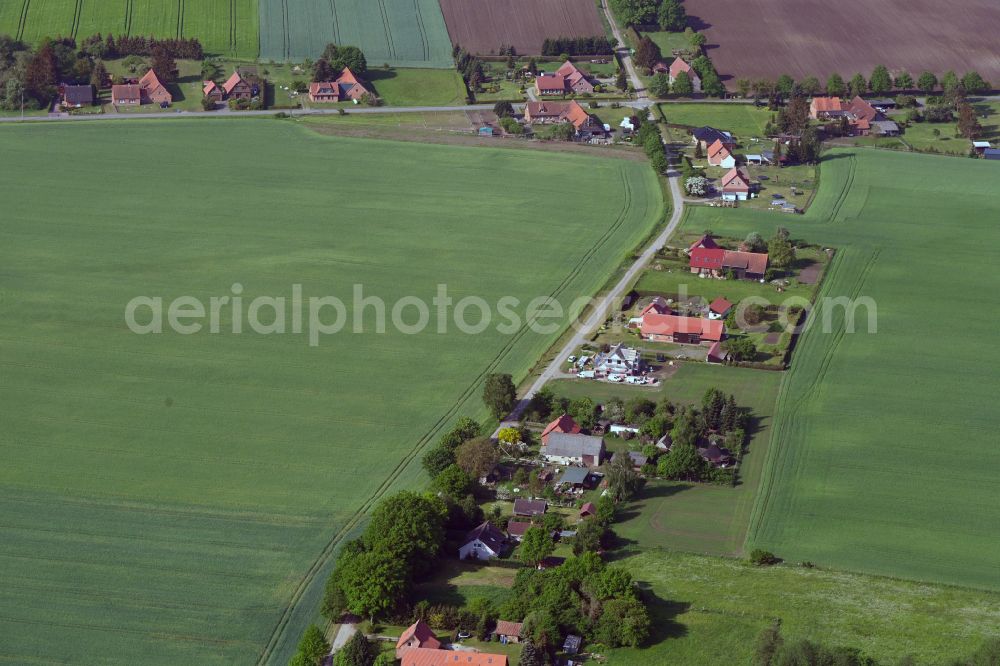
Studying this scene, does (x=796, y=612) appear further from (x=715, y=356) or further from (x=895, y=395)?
(x=715, y=356)

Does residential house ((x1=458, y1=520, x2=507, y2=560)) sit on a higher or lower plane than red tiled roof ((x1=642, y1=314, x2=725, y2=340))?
lower

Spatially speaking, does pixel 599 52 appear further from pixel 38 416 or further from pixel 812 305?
pixel 38 416

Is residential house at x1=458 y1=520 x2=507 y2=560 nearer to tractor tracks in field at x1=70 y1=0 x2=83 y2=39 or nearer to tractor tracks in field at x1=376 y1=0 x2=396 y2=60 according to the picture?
tractor tracks in field at x1=376 y1=0 x2=396 y2=60

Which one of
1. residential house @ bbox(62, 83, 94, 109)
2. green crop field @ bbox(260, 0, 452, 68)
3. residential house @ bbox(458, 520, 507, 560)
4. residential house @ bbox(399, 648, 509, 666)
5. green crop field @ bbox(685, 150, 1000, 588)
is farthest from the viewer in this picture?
green crop field @ bbox(260, 0, 452, 68)

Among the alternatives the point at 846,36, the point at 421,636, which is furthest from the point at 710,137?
the point at 421,636

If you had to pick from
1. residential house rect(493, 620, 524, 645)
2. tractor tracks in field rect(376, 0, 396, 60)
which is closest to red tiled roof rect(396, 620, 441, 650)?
residential house rect(493, 620, 524, 645)

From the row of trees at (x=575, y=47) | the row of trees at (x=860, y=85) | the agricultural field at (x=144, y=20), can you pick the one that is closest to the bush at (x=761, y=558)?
the row of trees at (x=860, y=85)

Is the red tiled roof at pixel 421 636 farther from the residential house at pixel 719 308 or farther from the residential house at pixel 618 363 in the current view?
the residential house at pixel 719 308
